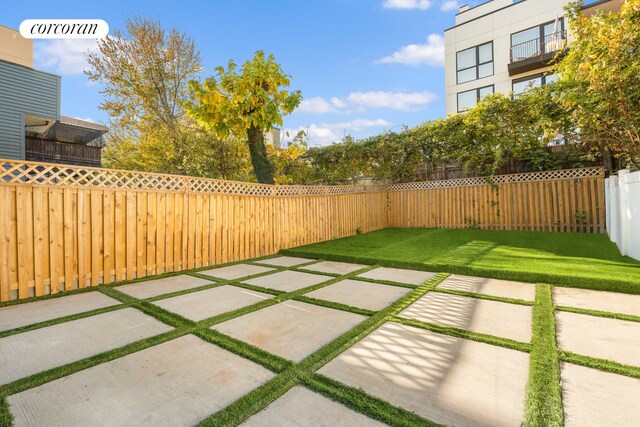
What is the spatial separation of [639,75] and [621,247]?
2.48 meters

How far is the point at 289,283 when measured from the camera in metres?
3.60

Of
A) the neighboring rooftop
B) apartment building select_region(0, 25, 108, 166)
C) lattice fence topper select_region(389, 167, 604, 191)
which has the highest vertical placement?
the neighboring rooftop

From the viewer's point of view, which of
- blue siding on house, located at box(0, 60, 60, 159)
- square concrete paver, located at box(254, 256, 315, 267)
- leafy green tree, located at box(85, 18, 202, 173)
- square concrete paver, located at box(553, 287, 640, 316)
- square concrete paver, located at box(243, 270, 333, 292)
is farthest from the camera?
leafy green tree, located at box(85, 18, 202, 173)

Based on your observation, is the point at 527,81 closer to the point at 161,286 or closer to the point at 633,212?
the point at 633,212

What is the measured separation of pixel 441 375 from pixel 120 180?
4.26 m

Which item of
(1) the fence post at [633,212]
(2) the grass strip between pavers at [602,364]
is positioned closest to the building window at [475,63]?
(1) the fence post at [633,212]

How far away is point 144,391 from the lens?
1468mm

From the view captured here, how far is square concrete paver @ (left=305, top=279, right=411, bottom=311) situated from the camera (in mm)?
2781

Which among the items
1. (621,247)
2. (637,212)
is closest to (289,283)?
(637,212)

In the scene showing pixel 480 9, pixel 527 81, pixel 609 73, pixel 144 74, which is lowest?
pixel 609 73

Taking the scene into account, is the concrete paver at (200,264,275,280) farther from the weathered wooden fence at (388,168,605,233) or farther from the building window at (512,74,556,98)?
the building window at (512,74,556,98)

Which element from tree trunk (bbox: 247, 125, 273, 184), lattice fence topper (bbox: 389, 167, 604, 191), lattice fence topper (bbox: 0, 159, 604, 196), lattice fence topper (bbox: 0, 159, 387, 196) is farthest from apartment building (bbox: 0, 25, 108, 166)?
lattice fence topper (bbox: 389, 167, 604, 191)

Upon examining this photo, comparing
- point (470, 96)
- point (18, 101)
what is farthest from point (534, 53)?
point (18, 101)

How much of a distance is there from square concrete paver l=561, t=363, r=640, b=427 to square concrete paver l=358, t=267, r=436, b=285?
6.26 ft
